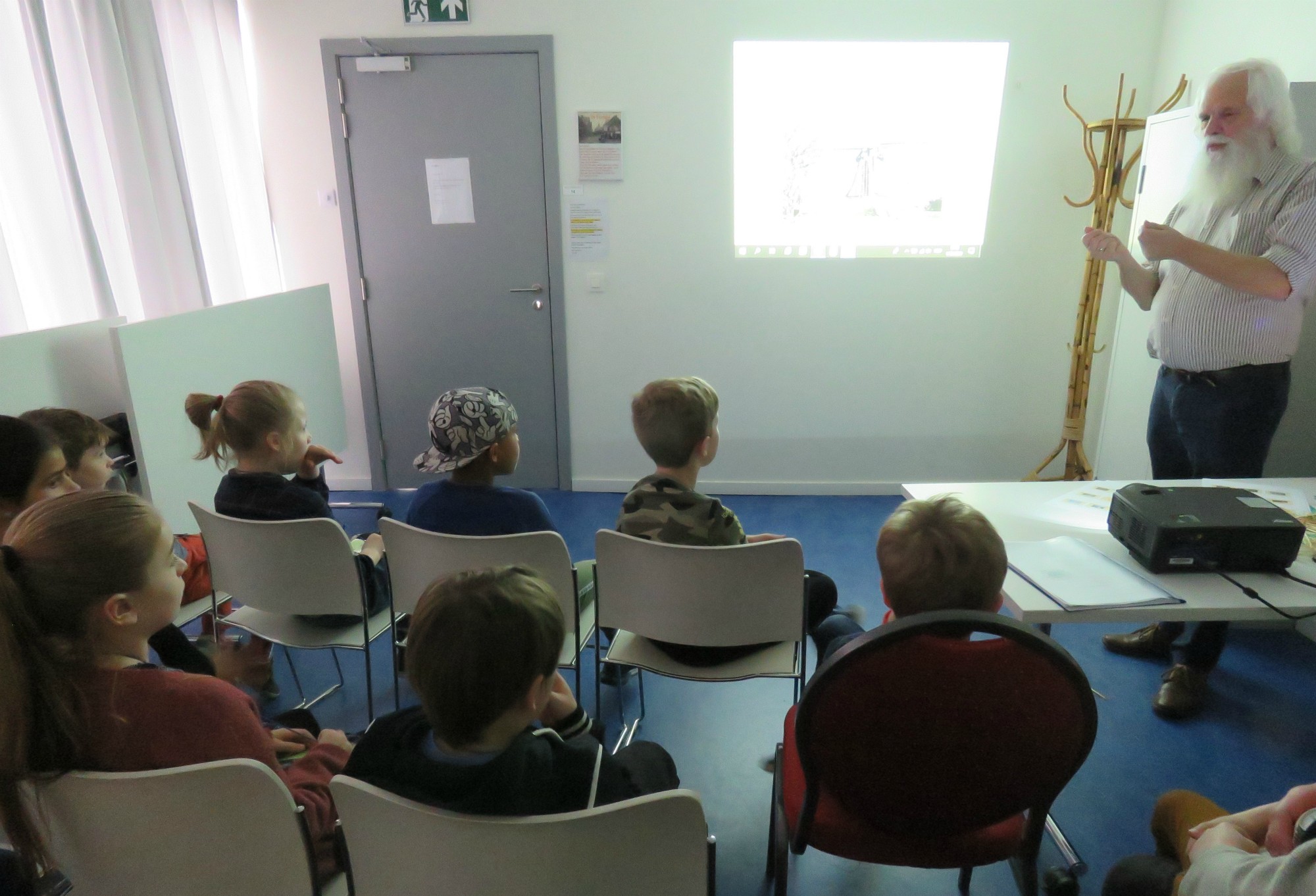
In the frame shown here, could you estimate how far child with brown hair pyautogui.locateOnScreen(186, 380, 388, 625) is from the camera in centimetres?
195

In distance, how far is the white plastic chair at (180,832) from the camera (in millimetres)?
896

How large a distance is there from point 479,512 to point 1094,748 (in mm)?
1748

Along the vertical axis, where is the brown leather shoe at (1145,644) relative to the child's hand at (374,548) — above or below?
below

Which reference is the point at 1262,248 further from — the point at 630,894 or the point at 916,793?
the point at 630,894

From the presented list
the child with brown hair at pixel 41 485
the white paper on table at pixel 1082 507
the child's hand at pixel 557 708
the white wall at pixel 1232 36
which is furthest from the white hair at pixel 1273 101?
the child with brown hair at pixel 41 485

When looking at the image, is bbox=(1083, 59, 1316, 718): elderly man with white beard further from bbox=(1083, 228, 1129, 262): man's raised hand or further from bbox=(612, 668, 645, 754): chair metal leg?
bbox=(612, 668, 645, 754): chair metal leg

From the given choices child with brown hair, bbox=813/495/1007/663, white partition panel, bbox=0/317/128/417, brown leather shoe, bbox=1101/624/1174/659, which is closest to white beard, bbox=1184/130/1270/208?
brown leather shoe, bbox=1101/624/1174/659

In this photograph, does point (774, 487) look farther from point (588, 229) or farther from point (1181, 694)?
point (1181, 694)

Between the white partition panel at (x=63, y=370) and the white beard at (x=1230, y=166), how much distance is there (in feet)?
10.6

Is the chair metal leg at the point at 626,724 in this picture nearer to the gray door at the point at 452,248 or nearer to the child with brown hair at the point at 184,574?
the child with brown hair at the point at 184,574

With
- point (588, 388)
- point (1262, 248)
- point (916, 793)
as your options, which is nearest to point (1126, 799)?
point (916, 793)

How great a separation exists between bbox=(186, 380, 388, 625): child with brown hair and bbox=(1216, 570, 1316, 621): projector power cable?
1.86m

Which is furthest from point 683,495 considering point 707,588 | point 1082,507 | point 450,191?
point 450,191

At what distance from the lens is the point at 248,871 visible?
991 millimetres
